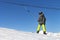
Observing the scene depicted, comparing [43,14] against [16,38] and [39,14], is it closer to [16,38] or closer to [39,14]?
[39,14]

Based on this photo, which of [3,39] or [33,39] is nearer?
[3,39]

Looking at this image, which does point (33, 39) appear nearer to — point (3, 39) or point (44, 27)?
point (3, 39)

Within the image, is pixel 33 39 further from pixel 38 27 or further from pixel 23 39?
pixel 38 27

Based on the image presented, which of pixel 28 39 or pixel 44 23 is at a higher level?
pixel 44 23

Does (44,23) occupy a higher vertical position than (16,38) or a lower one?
higher

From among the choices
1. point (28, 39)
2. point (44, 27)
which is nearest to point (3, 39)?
point (28, 39)

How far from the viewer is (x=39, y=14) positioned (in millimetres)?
18391

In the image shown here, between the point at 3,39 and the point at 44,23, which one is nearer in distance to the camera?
the point at 3,39

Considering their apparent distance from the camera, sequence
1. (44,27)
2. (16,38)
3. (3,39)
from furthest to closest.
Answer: (44,27) → (16,38) → (3,39)

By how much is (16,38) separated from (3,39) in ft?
2.88

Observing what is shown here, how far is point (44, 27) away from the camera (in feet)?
59.7

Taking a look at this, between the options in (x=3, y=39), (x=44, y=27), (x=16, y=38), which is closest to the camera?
(x=3, y=39)

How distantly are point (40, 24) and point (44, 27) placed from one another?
471mm

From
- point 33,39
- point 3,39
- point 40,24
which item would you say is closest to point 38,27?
point 40,24
